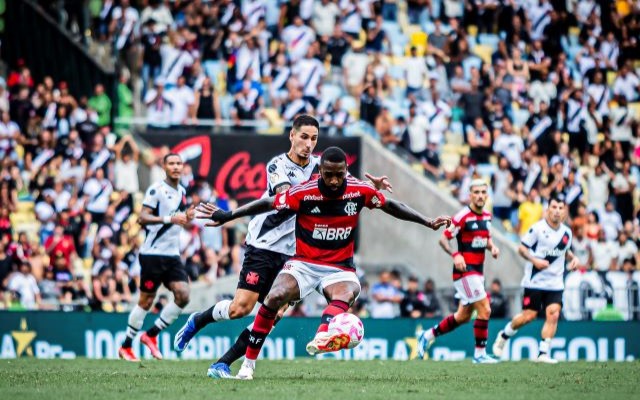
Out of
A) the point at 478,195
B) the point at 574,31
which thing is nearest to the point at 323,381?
the point at 478,195

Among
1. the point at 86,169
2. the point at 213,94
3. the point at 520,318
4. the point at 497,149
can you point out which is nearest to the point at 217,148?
the point at 213,94

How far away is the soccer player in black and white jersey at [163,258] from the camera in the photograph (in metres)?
16.2

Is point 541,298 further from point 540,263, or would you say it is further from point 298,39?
point 298,39

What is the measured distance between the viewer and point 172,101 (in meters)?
26.0

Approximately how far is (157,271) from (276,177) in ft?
15.2

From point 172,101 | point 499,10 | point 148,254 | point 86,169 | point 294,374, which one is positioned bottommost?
point 294,374

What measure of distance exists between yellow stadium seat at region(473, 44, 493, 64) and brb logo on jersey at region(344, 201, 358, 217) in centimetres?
1866

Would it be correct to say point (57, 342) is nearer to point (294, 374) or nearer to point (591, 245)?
Result: point (294, 374)

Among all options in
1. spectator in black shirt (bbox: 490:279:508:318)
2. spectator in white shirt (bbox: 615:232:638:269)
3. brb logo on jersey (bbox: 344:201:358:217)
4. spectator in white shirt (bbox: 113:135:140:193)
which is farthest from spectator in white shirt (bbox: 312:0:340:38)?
brb logo on jersey (bbox: 344:201:358:217)

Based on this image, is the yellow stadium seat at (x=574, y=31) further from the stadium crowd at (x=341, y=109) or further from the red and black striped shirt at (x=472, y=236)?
the red and black striped shirt at (x=472, y=236)

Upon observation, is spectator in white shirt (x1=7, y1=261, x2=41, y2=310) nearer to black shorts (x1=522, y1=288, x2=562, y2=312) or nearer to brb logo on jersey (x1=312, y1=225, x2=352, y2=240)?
black shorts (x1=522, y1=288, x2=562, y2=312)

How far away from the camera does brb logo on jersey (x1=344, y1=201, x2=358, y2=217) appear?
1173 centimetres

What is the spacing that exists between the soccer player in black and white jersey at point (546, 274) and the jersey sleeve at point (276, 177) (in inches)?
241

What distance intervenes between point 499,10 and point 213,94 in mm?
9136
